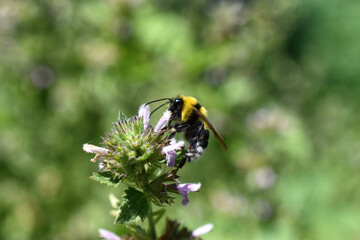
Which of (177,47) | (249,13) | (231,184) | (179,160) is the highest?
(249,13)

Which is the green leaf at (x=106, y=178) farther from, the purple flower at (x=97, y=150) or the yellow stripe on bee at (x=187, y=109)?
the yellow stripe on bee at (x=187, y=109)

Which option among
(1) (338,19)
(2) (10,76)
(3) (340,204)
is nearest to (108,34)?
(2) (10,76)

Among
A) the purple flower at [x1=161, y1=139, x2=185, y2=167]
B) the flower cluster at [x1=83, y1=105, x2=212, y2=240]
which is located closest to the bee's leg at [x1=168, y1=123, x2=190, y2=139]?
the flower cluster at [x1=83, y1=105, x2=212, y2=240]

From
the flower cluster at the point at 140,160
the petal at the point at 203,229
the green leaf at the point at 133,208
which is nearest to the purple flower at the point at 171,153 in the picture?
the flower cluster at the point at 140,160

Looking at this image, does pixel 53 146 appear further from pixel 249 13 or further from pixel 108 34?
pixel 249 13

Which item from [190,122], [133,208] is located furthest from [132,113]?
[133,208]

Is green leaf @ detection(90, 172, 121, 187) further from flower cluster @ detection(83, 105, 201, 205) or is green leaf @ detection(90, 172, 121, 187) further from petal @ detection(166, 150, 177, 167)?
petal @ detection(166, 150, 177, 167)

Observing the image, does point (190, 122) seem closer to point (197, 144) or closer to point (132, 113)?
point (197, 144)
